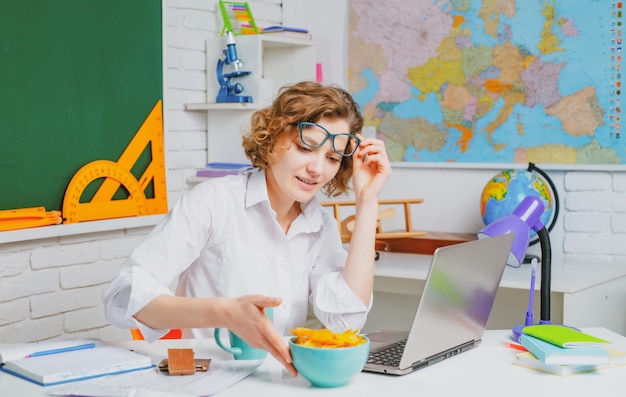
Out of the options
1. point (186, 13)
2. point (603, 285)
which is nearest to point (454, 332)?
point (603, 285)

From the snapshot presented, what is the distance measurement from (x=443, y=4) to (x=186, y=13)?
94cm

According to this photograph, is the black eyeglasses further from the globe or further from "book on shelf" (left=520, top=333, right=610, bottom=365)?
the globe

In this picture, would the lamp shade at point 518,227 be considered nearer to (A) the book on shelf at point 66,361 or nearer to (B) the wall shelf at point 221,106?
(A) the book on shelf at point 66,361

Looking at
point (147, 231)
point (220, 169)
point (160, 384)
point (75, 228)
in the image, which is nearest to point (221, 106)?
point (220, 169)

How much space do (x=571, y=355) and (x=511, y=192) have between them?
1322mm

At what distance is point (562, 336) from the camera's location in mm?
1626

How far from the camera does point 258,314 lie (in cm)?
135

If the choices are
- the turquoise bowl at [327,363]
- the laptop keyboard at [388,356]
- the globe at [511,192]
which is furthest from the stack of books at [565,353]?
the globe at [511,192]

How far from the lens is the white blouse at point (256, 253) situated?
1821 millimetres

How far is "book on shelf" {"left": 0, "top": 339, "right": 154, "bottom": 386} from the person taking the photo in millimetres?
1442

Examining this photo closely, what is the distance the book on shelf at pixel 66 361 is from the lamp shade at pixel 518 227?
71cm

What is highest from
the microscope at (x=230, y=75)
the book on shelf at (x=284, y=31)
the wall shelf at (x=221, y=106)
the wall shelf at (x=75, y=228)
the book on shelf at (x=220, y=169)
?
the book on shelf at (x=284, y=31)

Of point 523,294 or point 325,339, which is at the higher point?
point 325,339

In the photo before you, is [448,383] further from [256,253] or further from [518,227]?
[256,253]
